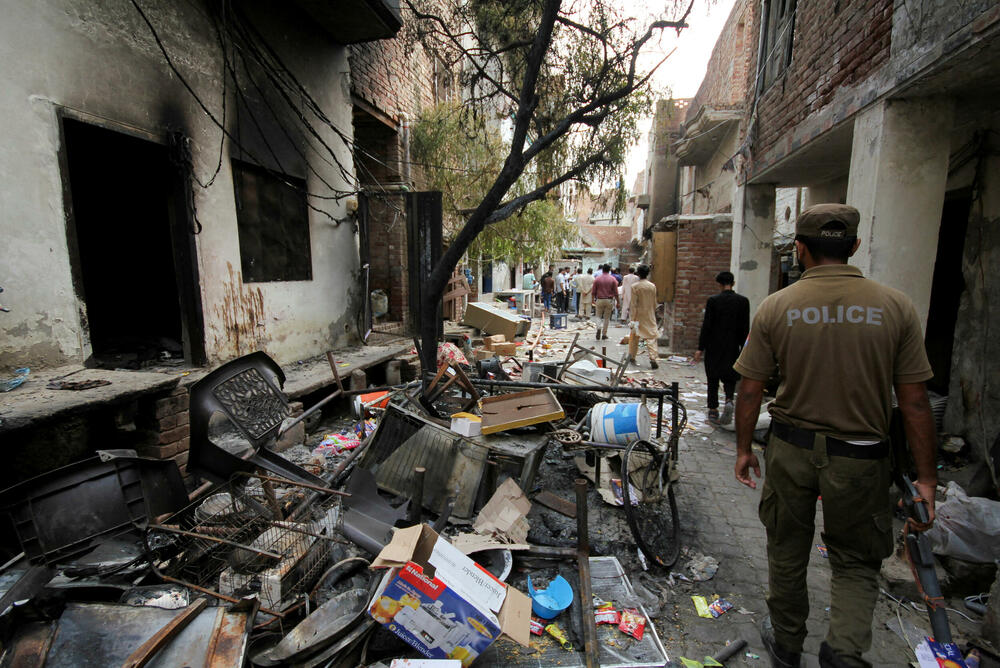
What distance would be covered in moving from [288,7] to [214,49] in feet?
5.34

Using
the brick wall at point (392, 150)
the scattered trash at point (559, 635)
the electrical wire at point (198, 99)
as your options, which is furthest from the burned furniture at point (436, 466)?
the brick wall at point (392, 150)

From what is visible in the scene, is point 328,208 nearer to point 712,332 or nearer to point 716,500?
point 712,332

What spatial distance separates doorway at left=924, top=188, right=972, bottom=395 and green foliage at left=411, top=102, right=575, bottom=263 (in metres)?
6.38

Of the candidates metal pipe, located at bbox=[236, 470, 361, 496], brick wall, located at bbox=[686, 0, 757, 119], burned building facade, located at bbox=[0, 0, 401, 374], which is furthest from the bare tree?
brick wall, located at bbox=[686, 0, 757, 119]

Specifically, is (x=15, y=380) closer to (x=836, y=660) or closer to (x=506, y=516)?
(x=506, y=516)

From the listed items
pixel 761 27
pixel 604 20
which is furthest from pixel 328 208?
pixel 761 27

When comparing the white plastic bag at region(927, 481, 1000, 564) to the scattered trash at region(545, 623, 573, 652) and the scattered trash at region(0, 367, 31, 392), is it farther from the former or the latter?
the scattered trash at region(0, 367, 31, 392)

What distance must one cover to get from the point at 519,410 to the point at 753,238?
19.2ft

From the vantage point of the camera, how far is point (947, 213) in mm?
5531

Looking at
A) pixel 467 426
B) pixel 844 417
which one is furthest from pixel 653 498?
pixel 844 417

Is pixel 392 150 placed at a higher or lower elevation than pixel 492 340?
higher

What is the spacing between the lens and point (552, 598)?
2.68 meters

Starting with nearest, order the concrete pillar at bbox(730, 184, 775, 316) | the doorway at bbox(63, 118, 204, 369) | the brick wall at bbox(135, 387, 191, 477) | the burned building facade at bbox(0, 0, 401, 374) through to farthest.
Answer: the burned building facade at bbox(0, 0, 401, 374) → the brick wall at bbox(135, 387, 191, 477) → the doorway at bbox(63, 118, 204, 369) → the concrete pillar at bbox(730, 184, 775, 316)

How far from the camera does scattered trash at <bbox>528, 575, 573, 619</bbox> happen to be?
2590 millimetres
